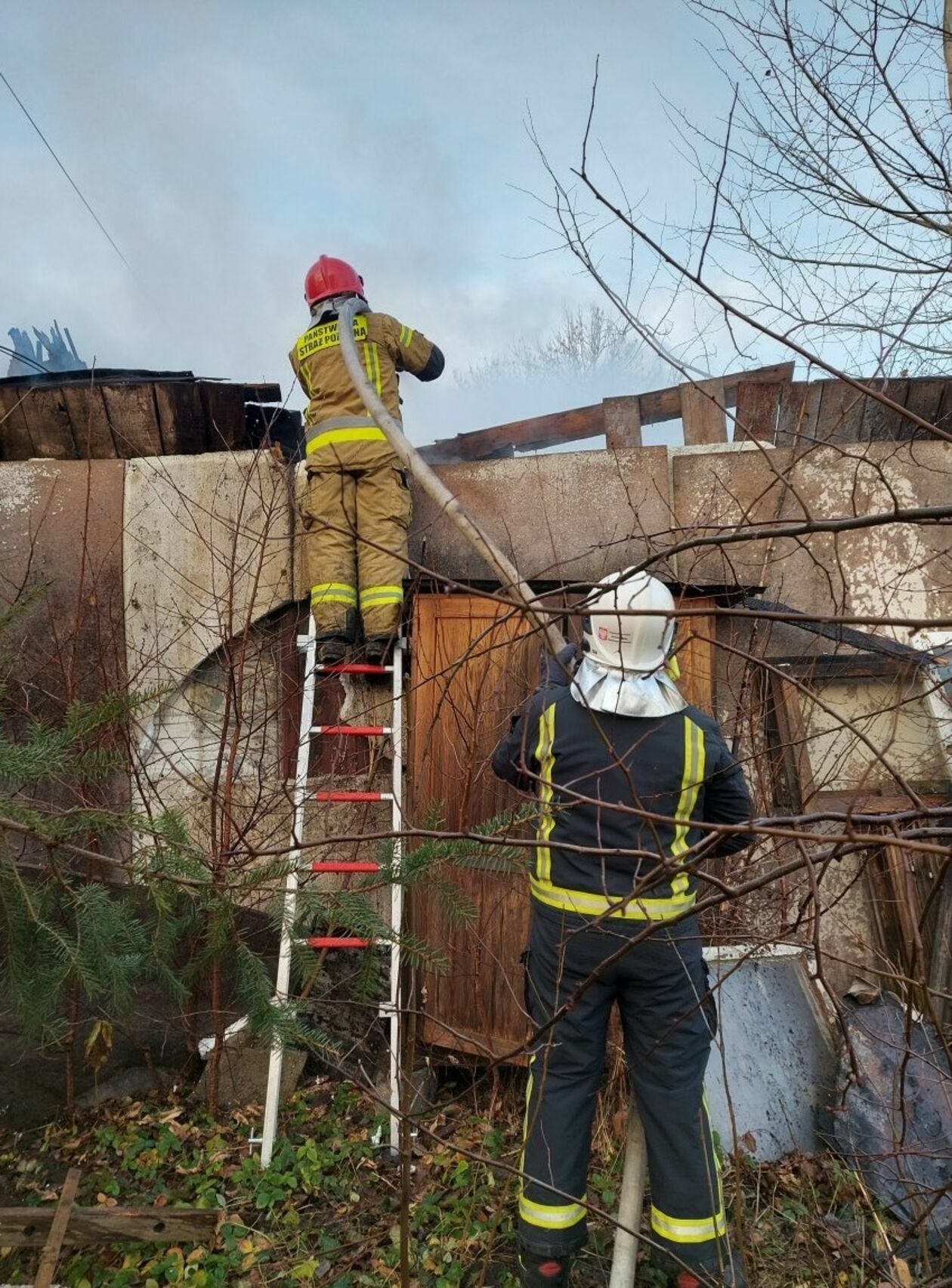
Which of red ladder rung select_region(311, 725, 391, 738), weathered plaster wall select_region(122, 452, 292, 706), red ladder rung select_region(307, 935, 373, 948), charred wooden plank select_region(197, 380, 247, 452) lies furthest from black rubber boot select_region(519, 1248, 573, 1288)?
charred wooden plank select_region(197, 380, 247, 452)

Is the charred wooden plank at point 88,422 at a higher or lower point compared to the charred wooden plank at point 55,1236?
higher

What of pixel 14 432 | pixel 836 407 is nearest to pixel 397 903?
pixel 14 432

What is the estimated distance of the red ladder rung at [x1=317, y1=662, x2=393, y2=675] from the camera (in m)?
3.91

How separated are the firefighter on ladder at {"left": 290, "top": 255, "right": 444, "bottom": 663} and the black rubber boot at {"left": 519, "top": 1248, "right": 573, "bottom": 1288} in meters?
2.33

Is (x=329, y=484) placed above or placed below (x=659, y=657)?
above

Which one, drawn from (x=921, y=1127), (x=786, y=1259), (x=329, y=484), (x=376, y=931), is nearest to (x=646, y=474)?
(x=329, y=484)

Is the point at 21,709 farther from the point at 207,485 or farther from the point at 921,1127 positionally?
the point at 921,1127

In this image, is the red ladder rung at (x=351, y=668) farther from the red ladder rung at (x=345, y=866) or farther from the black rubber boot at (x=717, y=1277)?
the black rubber boot at (x=717, y=1277)

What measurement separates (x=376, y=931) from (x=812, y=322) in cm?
234

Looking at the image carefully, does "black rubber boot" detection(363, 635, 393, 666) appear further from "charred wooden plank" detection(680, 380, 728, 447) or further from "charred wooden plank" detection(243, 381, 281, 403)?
"charred wooden plank" detection(680, 380, 728, 447)

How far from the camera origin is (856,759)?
14.4ft

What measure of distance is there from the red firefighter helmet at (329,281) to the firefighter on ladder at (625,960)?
8.24 feet

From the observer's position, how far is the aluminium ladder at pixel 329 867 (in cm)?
315

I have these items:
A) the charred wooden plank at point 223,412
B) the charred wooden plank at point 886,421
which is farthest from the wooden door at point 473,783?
the charred wooden plank at point 886,421
